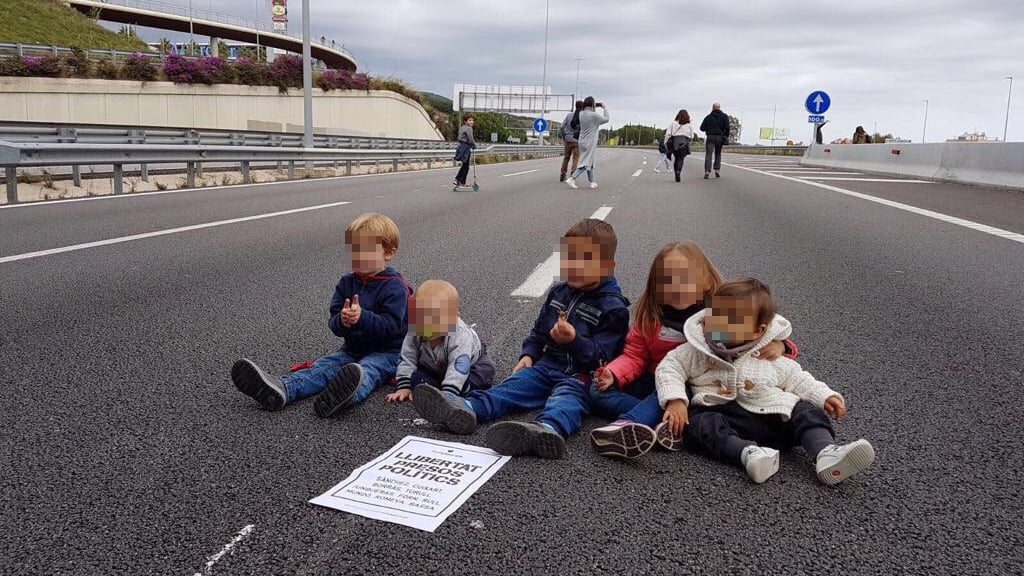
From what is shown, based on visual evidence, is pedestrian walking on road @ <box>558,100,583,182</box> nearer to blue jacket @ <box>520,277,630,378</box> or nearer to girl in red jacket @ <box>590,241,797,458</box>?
blue jacket @ <box>520,277,630,378</box>

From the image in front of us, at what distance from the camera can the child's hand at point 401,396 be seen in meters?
3.39

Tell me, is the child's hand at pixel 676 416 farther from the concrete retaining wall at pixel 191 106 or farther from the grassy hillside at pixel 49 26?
the grassy hillside at pixel 49 26

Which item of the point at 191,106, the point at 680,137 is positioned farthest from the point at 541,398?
the point at 191,106

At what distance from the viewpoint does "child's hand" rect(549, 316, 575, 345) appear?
10.2 feet

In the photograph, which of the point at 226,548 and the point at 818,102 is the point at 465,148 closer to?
the point at 226,548

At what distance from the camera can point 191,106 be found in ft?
130

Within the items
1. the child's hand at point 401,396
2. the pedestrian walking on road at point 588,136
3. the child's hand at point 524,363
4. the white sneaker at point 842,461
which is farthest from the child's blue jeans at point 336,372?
the pedestrian walking on road at point 588,136

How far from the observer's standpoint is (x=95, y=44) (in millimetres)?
50688

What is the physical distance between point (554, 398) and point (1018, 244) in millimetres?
7097

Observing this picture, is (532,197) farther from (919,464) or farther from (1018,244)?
(919,464)

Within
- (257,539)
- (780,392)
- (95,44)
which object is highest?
(95,44)

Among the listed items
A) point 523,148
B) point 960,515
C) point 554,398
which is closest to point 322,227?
point 554,398

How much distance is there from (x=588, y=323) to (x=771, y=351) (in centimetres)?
80

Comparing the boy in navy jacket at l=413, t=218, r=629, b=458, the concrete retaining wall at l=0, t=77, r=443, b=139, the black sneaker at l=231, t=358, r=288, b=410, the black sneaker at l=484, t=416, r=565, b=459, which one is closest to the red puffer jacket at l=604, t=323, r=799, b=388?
the boy in navy jacket at l=413, t=218, r=629, b=458
